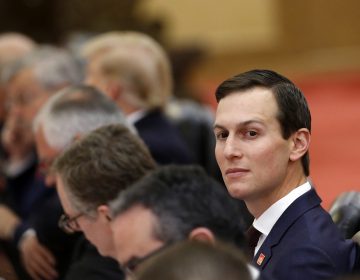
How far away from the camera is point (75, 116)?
3.75 metres

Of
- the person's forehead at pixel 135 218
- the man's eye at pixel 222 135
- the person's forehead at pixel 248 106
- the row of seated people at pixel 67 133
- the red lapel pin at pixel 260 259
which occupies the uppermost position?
the person's forehead at pixel 248 106

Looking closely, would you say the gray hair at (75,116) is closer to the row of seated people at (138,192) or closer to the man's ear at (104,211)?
the row of seated people at (138,192)

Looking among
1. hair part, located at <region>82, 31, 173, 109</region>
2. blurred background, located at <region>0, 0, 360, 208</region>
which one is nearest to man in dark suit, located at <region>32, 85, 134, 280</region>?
hair part, located at <region>82, 31, 173, 109</region>

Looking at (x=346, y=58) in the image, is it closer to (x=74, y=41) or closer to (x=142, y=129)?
(x=74, y=41)

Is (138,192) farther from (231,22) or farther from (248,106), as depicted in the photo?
(231,22)

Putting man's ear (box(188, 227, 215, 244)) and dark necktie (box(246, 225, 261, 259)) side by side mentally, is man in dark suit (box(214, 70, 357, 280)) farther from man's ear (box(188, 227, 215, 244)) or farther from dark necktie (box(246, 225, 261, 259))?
man's ear (box(188, 227, 215, 244))

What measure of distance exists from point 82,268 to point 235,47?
36.9 ft

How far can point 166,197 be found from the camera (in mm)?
2395

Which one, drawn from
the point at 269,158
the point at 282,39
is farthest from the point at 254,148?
the point at 282,39

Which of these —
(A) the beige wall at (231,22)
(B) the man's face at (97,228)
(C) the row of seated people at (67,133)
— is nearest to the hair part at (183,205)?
(B) the man's face at (97,228)

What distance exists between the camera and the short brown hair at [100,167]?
295 cm

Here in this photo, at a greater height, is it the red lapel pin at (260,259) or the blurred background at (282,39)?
the red lapel pin at (260,259)

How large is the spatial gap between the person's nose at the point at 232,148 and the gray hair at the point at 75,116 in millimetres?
1032

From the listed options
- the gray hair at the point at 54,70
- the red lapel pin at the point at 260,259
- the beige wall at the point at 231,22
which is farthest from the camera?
the beige wall at the point at 231,22
